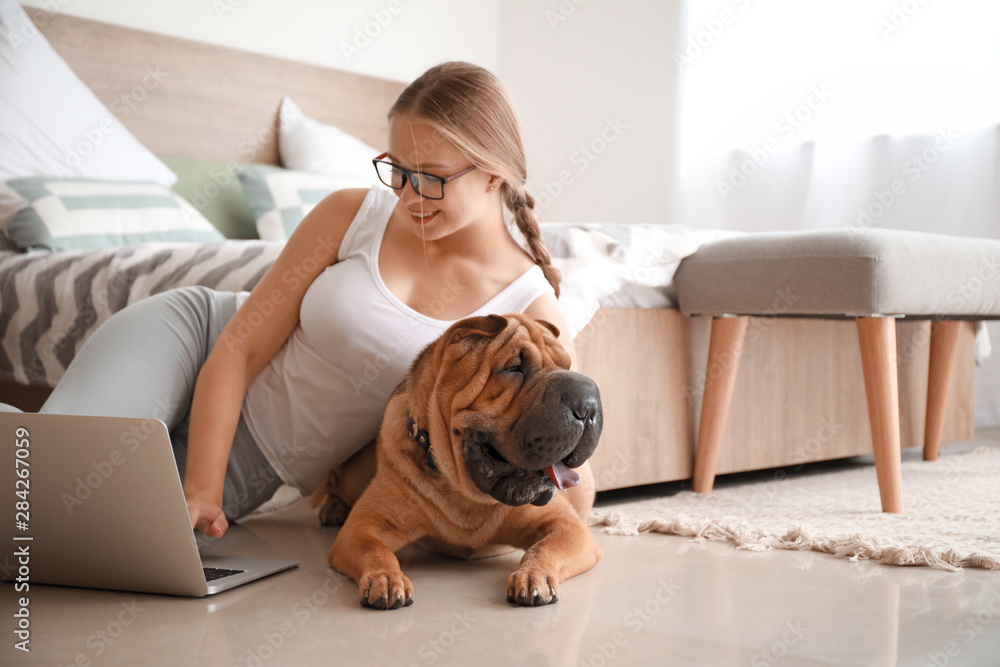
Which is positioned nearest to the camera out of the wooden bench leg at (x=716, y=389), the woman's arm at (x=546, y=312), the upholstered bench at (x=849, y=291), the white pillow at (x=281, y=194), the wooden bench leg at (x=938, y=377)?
the woman's arm at (x=546, y=312)

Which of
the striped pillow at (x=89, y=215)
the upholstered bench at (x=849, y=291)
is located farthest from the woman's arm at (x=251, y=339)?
the striped pillow at (x=89, y=215)

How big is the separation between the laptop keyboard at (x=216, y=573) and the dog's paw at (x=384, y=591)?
0.74ft

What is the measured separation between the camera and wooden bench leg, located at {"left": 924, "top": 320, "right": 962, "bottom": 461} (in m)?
2.62

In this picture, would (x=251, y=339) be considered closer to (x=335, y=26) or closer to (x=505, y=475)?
(x=505, y=475)

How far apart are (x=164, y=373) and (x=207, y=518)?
0.34 m

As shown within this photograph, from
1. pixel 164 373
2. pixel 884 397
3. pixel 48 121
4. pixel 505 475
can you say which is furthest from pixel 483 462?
pixel 48 121

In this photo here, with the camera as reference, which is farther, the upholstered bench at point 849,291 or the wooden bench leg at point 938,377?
the wooden bench leg at point 938,377

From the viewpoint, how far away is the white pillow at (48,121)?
2.82 m

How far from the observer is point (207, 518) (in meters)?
1.30

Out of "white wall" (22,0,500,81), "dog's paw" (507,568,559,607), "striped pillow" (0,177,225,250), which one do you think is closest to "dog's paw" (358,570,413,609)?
"dog's paw" (507,568,559,607)

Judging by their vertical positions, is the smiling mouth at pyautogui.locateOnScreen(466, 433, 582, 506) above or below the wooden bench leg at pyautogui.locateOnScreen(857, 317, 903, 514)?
above

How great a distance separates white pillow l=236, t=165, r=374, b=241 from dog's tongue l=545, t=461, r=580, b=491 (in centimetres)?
207

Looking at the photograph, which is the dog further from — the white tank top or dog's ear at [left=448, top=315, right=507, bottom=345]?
the white tank top

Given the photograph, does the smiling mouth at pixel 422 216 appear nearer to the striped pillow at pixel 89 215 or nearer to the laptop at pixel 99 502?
the laptop at pixel 99 502
